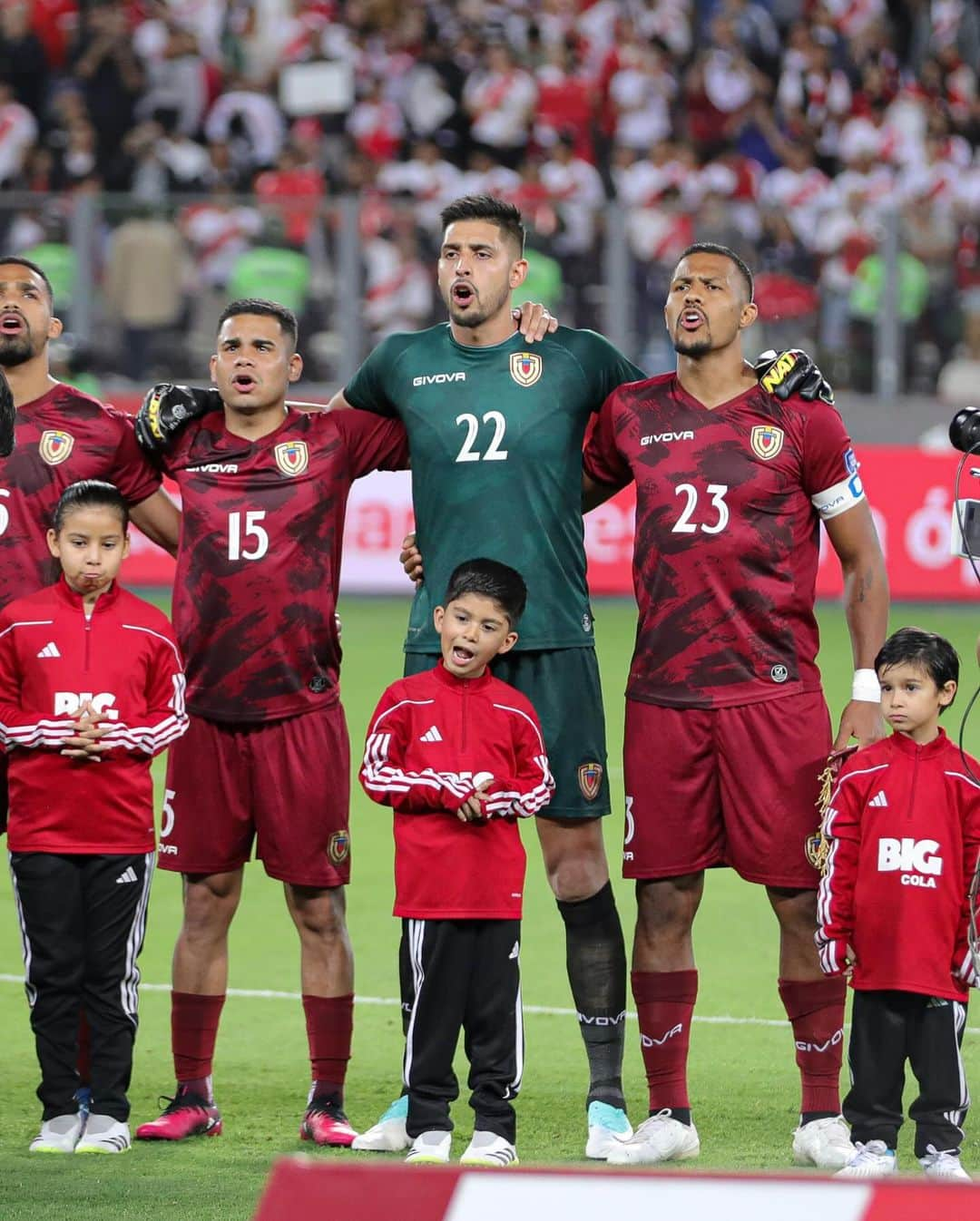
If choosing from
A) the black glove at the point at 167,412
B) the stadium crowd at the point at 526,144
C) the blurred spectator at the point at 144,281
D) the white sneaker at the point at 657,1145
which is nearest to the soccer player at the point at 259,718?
the black glove at the point at 167,412

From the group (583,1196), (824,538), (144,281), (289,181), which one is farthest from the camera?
(289,181)

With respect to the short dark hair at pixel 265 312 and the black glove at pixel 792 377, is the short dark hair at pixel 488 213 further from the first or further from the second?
the black glove at pixel 792 377

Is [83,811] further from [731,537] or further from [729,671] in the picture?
[731,537]

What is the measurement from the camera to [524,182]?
1828 centimetres

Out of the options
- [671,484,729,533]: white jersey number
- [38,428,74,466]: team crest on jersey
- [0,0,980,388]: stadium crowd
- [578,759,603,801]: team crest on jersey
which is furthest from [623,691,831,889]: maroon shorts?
[0,0,980,388]: stadium crowd

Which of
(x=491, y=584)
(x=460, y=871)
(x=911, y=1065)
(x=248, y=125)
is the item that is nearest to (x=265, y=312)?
(x=491, y=584)

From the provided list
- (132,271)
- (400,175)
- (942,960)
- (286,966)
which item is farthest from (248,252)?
(942,960)

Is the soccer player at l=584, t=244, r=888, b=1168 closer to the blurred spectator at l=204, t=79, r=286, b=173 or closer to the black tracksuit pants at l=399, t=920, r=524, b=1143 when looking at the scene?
the black tracksuit pants at l=399, t=920, r=524, b=1143

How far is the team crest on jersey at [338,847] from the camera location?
19.5ft

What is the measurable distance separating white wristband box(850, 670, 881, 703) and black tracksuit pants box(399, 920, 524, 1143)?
109 cm

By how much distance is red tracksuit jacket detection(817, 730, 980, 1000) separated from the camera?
17.4 feet

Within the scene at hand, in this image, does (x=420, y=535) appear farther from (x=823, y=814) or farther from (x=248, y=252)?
(x=248, y=252)

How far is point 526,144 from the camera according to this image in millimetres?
19375

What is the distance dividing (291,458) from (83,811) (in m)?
1.11
